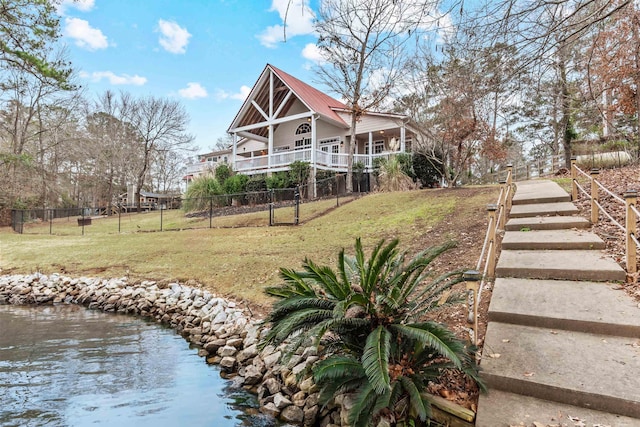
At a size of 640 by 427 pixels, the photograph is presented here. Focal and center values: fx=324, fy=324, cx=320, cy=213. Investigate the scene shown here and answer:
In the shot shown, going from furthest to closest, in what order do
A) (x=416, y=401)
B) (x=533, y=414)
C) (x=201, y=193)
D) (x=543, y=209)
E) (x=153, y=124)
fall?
1. (x=153, y=124)
2. (x=201, y=193)
3. (x=543, y=209)
4. (x=416, y=401)
5. (x=533, y=414)

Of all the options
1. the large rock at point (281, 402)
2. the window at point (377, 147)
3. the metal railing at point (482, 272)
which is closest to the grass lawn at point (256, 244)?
the metal railing at point (482, 272)

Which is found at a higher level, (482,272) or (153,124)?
(153,124)

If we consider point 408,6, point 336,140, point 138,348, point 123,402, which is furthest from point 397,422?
point 336,140

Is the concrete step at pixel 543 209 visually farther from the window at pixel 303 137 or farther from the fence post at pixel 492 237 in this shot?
the window at pixel 303 137

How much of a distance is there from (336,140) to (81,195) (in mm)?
33610

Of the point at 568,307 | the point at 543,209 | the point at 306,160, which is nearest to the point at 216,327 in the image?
the point at 568,307

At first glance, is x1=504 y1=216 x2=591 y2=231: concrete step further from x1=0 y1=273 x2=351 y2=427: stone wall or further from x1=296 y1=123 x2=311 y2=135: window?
x1=296 y1=123 x2=311 y2=135: window

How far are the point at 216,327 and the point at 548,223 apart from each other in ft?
19.8

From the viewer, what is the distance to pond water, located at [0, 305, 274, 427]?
3.31 meters

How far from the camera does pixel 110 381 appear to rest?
160 inches

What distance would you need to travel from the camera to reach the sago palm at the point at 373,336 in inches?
92.0

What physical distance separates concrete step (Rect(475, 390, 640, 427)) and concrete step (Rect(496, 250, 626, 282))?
2.25 meters

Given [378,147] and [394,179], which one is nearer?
[394,179]

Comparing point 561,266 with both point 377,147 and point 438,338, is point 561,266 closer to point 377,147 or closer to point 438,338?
point 438,338
